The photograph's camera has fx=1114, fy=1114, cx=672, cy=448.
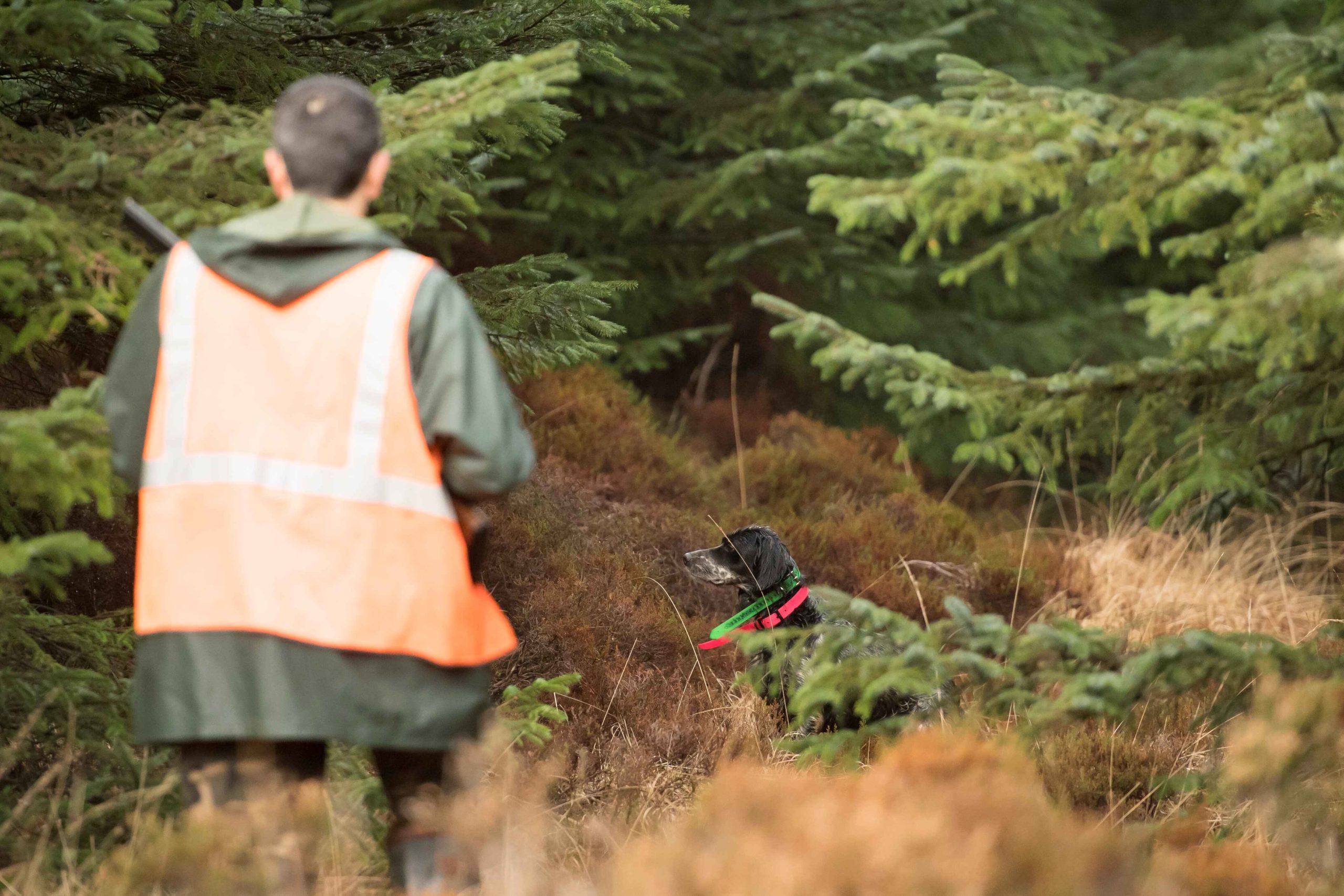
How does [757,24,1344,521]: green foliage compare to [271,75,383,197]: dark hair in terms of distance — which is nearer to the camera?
[271,75,383,197]: dark hair

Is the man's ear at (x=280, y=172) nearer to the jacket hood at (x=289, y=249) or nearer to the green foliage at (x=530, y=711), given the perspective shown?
the jacket hood at (x=289, y=249)

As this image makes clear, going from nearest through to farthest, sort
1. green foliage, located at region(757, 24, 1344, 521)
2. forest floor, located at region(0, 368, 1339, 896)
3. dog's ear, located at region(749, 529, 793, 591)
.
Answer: forest floor, located at region(0, 368, 1339, 896)
green foliage, located at region(757, 24, 1344, 521)
dog's ear, located at region(749, 529, 793, 591)

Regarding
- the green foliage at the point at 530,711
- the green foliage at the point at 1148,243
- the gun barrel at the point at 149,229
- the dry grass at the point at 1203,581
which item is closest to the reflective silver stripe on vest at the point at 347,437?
the gun barrel at the point at 149,229

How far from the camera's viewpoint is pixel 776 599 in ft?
14.4

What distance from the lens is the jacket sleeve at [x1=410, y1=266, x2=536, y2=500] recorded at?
7.52ft

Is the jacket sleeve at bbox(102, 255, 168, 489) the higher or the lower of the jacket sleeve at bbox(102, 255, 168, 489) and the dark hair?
the lower

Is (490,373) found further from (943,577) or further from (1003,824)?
(943,577)

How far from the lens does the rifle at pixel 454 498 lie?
2.42 meters

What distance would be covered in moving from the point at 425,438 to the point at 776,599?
2322mm

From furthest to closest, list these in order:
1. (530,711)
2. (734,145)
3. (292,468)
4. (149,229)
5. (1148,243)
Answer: (734,145)
(1148,243)
(530,711)
(149,229)
(292,468)

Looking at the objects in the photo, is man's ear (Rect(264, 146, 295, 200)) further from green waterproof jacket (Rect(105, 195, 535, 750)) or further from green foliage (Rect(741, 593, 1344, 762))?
green foliage (Rect(741, 593, 1344, 762))

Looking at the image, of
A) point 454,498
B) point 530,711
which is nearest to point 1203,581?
point 530,711

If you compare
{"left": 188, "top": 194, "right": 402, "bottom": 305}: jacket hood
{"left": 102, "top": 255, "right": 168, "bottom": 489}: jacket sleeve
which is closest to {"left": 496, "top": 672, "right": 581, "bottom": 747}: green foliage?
{"left": 102, "top": 255, "right": 168, "bottom": 489}: jacket sleeve

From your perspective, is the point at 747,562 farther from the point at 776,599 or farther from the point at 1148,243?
the point at 1148,243
